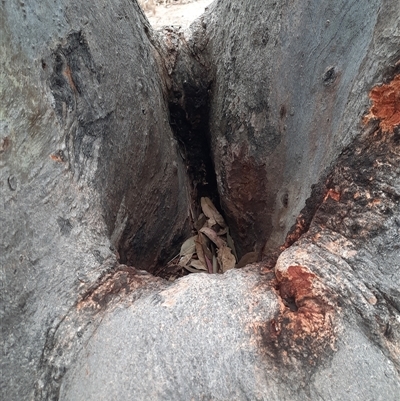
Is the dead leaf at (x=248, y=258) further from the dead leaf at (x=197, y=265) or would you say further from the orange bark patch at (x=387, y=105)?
the orange bark patch at (x=387, y=105)

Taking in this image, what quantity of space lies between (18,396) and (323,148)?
0.58 meters

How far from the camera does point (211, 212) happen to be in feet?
4.17

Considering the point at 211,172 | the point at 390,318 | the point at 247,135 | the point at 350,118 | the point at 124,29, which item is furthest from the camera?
the point at 211,172

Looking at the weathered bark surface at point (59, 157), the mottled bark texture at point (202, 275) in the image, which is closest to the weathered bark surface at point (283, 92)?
A: the mottled bark texture at point (202, 275)

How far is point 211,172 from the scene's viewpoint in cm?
125

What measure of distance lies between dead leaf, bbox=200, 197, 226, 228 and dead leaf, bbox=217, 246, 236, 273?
8cm

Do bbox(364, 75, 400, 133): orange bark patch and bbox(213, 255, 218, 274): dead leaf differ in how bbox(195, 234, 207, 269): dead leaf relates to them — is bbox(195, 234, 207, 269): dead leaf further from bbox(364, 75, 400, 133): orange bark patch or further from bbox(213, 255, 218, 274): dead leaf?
bbox(364, 75, 400, 133): orange bark patch

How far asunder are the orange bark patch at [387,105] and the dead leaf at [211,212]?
701 mm

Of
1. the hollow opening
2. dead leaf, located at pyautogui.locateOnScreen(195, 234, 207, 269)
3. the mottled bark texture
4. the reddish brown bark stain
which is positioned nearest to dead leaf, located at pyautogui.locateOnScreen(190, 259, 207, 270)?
dead leaf, located at pyautogui.locateOnScreen(195, 234, 207, 269)

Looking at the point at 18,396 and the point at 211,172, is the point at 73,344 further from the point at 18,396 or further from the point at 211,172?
the point at 211,172

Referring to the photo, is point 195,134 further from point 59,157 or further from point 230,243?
point 59,157

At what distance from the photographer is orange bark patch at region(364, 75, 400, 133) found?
1.89 feet

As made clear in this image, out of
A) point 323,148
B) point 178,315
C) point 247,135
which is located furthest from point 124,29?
point 178,315

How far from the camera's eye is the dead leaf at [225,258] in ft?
3.83
